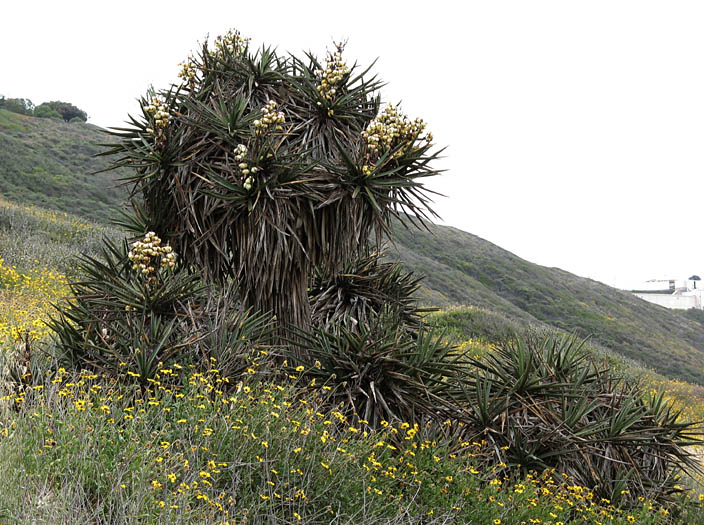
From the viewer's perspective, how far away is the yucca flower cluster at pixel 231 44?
6566 mm

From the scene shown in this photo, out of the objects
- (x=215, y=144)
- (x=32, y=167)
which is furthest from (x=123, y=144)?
(x=32, y=167)

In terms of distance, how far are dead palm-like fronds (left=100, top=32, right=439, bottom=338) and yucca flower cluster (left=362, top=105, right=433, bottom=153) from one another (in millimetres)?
11

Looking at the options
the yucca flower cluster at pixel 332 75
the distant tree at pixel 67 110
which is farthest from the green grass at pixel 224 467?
the distant tree at pixel 67 110

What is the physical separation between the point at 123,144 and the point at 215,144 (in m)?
1.10

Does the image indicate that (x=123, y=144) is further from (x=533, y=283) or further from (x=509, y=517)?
(x=533, y=283)

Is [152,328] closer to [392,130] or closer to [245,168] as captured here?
[245,168]

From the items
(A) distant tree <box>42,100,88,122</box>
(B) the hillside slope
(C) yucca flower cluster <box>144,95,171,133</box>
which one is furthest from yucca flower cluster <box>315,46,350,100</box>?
(A) distant tree <box>42,100,88,122</box>

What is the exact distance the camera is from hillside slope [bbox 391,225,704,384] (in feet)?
123

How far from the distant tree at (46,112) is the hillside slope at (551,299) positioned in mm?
38069

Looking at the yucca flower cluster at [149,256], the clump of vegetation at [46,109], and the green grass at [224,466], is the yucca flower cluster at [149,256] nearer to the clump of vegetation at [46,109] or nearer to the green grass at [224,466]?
the green grass at [224,466]

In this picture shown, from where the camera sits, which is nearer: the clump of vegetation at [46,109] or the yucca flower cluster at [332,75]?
the yucca flower cluster at [332,75]

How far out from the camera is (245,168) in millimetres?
5438

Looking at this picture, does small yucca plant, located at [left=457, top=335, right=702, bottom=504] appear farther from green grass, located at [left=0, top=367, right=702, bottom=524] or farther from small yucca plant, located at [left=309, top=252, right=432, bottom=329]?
small yucca plant, located at [left=309, top=252, right=432, bottom=329]

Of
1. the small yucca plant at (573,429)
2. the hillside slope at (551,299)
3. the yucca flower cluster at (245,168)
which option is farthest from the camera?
the hillside slope at (551,299)
